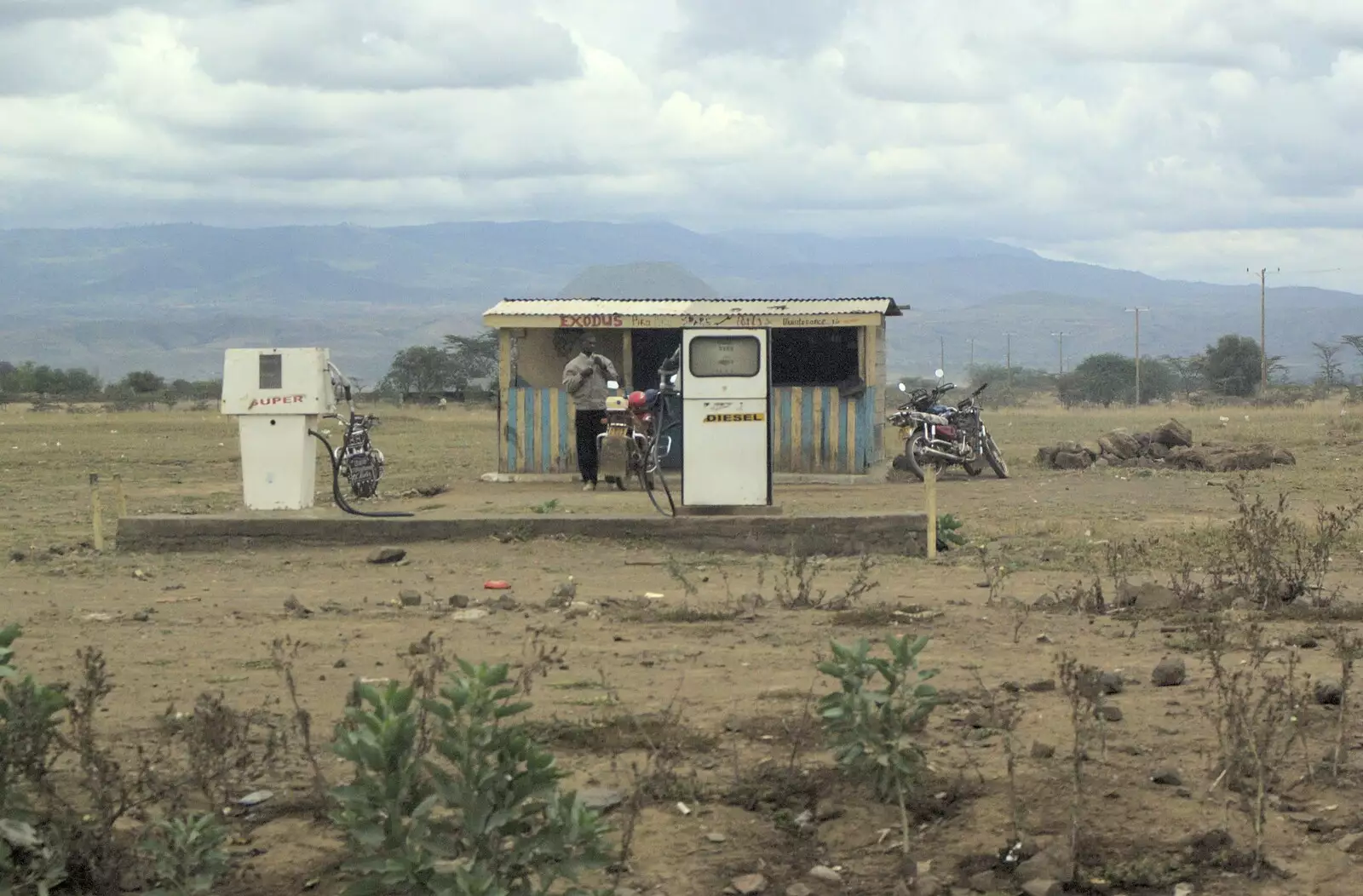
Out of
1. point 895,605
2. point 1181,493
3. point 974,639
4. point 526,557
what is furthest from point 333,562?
point 1181,493

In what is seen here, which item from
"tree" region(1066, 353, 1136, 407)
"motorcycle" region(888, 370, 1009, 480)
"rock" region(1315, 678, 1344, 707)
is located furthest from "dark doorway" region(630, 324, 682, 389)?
"tree" region(1066, 353, 1136, 407)

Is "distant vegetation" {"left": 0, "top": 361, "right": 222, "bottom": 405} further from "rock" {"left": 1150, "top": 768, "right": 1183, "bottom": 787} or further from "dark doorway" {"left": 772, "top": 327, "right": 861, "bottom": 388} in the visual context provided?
"rock" {"left": 1150, "top": 768, "right": 1183, "bottom": 787}

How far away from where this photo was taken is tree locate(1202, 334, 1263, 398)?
260 ft

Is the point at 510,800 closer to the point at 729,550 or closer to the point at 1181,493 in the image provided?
the point at 729,550

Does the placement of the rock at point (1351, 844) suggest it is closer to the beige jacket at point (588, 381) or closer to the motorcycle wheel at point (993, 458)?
the beige jacket at point (588, 381)

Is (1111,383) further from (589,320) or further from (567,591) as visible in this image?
(567,591)

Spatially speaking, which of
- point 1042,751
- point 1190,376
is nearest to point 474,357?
point 1190,376

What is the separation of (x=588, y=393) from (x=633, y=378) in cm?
375

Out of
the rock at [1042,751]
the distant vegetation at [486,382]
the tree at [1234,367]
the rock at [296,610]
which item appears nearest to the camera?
the rock at [1042,751]

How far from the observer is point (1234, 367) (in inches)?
3189

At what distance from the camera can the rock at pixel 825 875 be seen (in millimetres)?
5264

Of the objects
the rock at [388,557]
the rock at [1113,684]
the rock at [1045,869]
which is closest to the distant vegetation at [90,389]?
the rock at [388,557]

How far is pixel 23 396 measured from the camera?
6269 centimetres

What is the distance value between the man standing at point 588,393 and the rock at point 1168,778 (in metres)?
12.8
